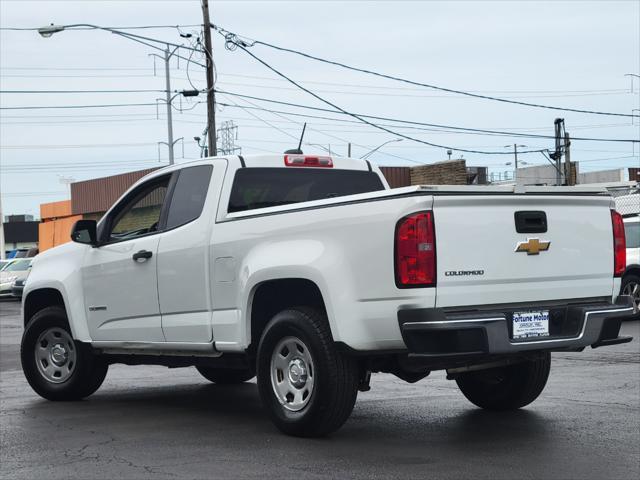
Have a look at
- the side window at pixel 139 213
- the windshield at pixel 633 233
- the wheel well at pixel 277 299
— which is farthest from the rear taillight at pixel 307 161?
the windshield at pixel 633 233

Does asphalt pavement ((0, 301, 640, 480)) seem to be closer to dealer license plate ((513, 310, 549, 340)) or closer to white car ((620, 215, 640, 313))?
dealer license plate ((513, 310, 549, 340))

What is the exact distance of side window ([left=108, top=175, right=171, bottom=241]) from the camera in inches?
363

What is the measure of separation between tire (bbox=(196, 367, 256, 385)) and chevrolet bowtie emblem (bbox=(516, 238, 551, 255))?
4.52 metres

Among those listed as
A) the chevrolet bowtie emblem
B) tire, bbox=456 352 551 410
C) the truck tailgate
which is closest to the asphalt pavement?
tire, bbox=456 352 551 410

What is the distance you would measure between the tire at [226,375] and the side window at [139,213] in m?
1.99

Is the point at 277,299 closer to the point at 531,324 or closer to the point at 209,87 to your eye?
the point at 531,324

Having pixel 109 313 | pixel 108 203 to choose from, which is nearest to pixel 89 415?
pixel 109 313

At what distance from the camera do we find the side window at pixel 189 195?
8.53 metres

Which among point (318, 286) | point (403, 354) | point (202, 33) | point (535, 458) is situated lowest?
point (535, 458)

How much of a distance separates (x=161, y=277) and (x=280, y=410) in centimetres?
179

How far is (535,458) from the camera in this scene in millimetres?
6574

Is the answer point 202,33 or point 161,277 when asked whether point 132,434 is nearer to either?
point 161,277

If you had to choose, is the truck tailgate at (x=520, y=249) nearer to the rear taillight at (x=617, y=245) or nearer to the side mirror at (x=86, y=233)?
the rear taillight at (x=617, y=245)

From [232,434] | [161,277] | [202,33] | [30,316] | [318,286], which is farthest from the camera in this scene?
[202,33]
